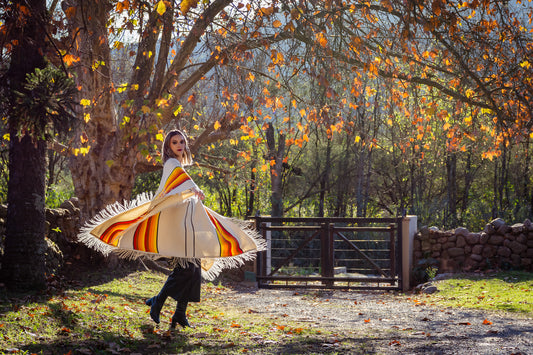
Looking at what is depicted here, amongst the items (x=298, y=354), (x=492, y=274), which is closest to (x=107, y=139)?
(x=298, y=354)

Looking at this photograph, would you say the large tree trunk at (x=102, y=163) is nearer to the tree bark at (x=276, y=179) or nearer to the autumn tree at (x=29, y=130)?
the autumn tree at (x=29, y=130)

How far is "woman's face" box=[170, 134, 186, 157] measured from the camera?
6016 millimetres

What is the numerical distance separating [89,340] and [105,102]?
5462mm

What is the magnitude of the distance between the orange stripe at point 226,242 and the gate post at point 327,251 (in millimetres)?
6139

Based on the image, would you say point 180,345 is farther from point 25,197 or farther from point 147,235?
point 25,197

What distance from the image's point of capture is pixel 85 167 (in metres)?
10.2

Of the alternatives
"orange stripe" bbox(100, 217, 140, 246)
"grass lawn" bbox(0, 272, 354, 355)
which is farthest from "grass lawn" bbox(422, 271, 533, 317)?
"orange stripe" bbox(100, 217, 140, 246)

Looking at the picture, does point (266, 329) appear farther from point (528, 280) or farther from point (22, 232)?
point (528, 280)

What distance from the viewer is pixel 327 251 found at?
11914mm

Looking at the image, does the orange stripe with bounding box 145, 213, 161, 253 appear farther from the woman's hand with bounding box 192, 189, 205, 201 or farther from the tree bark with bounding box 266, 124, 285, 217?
the tree bark with bounding box 266, 124, 285, 217

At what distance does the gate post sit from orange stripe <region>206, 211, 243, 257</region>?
614 centimetres

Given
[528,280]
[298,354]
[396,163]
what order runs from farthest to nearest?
[396,163] → [528,280] → [298,354]

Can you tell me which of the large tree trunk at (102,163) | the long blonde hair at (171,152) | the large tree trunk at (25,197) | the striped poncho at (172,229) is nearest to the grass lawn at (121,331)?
the large tree trunk at (25,197)

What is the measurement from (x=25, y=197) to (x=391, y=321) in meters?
4.84
